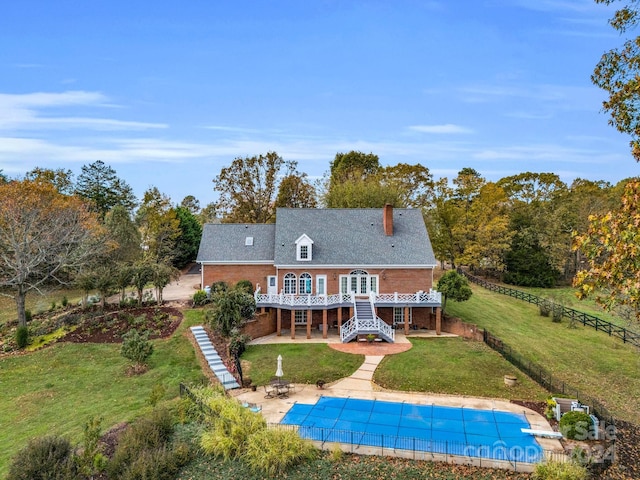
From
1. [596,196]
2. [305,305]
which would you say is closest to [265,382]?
[305,305]

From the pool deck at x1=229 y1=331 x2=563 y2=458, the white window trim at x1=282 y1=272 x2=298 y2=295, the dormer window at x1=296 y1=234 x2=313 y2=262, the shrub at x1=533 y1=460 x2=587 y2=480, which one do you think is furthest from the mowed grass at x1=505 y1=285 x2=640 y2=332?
the white window trim at x1=282 y1=272 x2=298 y2=295

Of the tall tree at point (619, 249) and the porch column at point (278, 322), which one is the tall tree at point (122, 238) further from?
the tall tree at point (619, 249)

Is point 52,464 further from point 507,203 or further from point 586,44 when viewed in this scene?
point 507,203

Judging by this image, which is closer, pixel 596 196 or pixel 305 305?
pixel 305 305

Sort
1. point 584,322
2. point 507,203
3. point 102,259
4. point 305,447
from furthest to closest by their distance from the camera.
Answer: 1. point 507,203
2. point 102,259
3. point 584,322
4. point 305,447

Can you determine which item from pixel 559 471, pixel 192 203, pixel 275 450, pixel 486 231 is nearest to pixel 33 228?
pixel 275 450

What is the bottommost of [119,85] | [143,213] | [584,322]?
[584,322]

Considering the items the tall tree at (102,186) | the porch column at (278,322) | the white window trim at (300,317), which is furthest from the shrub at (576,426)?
the tall tree at (102,186)

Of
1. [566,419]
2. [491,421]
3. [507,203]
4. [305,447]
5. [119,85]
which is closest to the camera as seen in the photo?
[305,447]

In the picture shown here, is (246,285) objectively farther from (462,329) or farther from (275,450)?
(275,450)
